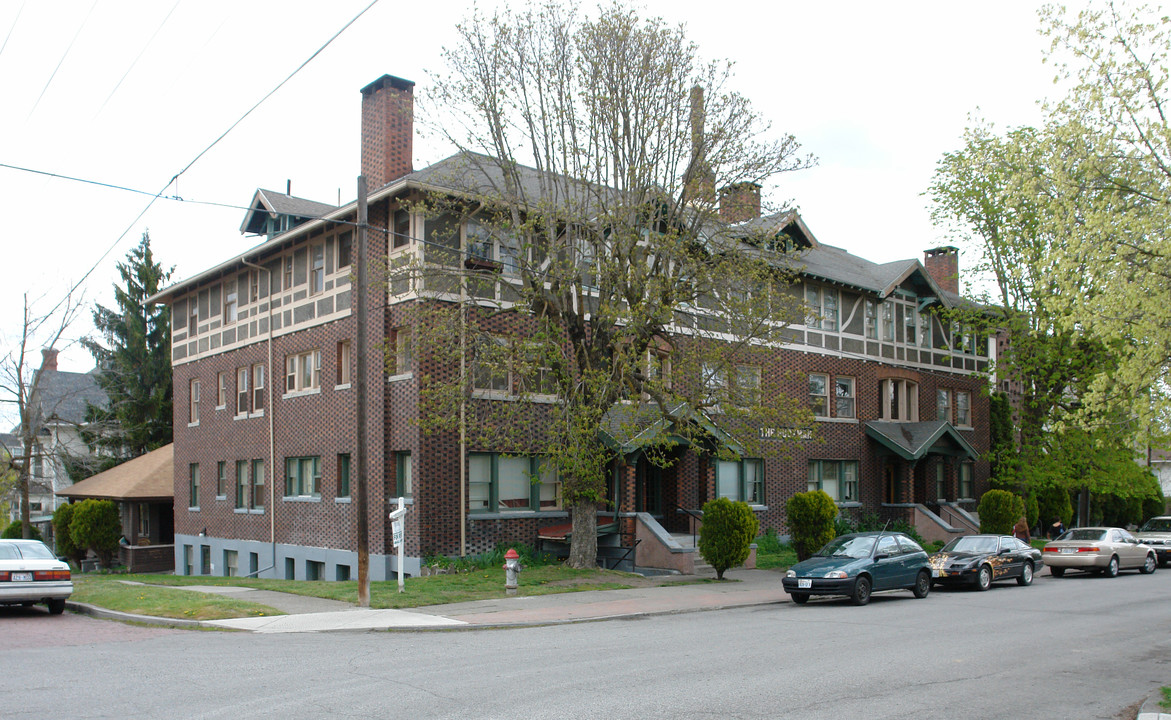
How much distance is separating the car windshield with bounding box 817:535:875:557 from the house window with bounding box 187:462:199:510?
77.9 ft

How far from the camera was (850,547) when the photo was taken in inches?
778

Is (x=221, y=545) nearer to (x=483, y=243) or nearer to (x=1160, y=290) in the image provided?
(x=483, y=243)

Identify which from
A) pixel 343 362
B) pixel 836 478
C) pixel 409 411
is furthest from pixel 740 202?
pixel 836 478

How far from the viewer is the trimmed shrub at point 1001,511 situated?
107 ft

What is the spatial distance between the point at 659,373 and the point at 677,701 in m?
15.0

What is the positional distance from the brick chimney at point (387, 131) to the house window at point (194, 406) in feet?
43.7

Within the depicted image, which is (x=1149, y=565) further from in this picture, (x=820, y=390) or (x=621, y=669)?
(x=621, y=669)

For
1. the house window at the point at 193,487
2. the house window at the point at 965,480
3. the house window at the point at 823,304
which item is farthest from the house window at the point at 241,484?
the house window at the point at 965,480

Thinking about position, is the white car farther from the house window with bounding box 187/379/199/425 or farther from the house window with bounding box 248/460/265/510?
the house window with bounding box 187/379/199/425

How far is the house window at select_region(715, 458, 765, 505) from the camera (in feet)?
98.2

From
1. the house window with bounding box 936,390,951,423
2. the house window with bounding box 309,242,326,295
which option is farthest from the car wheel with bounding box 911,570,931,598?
the house window with bounding box 936,390,951,423

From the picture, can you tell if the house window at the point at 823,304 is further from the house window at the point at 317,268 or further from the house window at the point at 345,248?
the house window at the point at 317,268

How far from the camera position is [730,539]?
872 inches

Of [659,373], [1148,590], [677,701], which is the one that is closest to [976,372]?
[1148,590]
